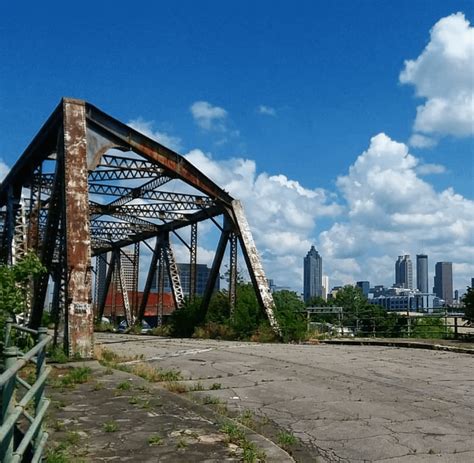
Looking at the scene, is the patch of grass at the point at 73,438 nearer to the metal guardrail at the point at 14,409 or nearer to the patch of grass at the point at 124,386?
the metal guardrail at the point at 14,409

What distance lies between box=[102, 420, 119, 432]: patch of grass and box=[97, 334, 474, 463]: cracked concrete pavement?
82.3 inches

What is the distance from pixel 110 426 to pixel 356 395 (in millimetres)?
4457

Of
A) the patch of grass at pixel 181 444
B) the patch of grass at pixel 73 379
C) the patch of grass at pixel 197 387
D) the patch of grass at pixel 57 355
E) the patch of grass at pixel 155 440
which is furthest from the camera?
the patch of grass at pixel 57 355

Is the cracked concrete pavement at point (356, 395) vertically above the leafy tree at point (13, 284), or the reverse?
the leafy tree at point (13, 284)

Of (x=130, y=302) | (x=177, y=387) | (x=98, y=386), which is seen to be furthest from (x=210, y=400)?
(x=130, y=302)

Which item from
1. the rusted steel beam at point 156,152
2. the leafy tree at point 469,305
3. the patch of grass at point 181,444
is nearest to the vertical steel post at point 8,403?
the patch of grass at point 181,444

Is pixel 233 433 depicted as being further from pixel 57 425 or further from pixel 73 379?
pixel 73 379

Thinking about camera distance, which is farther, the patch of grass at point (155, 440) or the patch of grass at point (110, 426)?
the patch of grass at point (110, 426)

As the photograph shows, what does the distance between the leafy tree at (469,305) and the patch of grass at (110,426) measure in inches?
675

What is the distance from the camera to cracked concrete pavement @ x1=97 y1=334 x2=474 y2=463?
21.5 ft

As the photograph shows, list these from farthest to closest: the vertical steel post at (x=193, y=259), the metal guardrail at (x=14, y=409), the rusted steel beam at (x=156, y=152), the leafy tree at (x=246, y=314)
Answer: the vertical steel post at (x=193, y=259), the leafy tree at (x=246, y=314), the rusted steel beam at (x=156, y=152), the metal guardrail at (x=14, y=409)

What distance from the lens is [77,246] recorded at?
48.6ft

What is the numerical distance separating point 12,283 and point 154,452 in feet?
16.8

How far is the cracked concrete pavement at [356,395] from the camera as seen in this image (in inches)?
258
